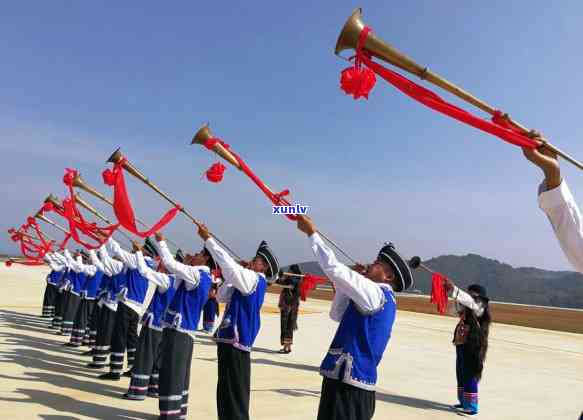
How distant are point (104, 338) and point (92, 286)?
3.29 m

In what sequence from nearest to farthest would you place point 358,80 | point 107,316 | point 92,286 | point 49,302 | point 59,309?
point 358,80, point 107,316, point 92,286, point 59,309, point 49,302

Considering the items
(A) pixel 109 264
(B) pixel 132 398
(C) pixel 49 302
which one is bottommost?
(B) pixel 132 398

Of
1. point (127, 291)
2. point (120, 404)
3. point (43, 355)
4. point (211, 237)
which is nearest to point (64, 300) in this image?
point (43, 355)

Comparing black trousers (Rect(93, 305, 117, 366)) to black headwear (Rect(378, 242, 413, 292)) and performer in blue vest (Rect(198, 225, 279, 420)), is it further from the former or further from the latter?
black headwear (Rect(378, 242, 413, 292))

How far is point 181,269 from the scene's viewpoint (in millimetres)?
6113

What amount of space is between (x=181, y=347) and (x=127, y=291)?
282cm

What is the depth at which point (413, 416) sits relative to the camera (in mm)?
7516

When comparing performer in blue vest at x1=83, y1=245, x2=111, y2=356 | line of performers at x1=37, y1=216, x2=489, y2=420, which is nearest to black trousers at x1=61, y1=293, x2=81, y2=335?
line of performers at x1=37, y1=216, x2=489, y2=420

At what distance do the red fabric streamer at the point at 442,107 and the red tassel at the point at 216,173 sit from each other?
11.9 feet

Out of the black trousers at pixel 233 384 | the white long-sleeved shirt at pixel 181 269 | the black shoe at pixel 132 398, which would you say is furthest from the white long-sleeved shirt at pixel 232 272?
the black shoe at pixel 132 398

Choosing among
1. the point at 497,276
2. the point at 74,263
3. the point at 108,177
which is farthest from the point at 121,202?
the point at 497,276

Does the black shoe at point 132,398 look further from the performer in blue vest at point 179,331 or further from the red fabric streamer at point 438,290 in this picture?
the red fabric streamer at point 438,290

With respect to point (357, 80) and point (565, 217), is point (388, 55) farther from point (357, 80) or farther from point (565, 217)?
point (565, 217)

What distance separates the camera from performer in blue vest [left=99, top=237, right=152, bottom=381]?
27.8 feet
